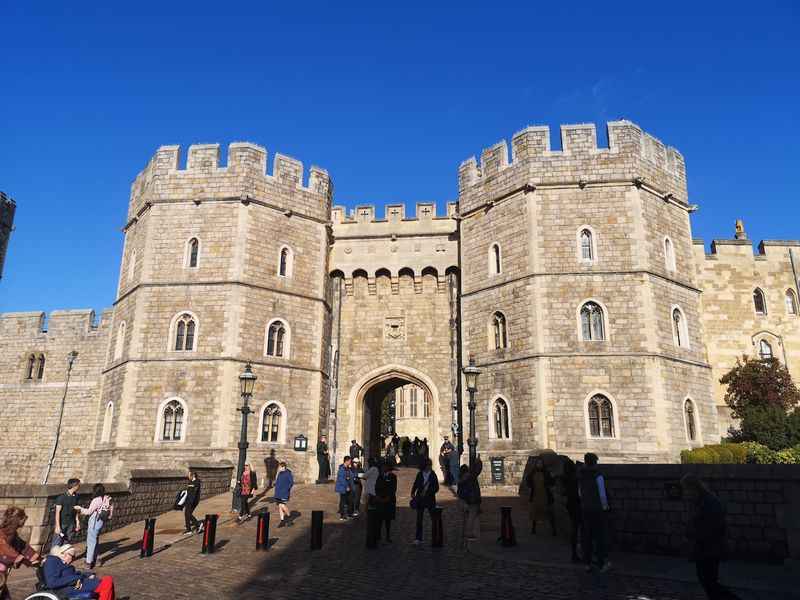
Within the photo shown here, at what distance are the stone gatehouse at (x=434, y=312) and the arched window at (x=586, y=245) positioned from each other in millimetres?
103

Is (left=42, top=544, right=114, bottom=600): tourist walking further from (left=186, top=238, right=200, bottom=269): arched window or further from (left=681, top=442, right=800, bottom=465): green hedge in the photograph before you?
(left=186, top=238, right=200, bottom=269): arched window

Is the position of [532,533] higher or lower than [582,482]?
lower

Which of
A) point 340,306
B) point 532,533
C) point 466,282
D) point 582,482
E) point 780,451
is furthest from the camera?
point 340,306

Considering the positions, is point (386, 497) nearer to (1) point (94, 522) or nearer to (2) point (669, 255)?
(1) point (94, 522)

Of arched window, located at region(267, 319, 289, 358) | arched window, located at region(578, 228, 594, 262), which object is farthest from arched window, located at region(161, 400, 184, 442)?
arched window, located at region(578, 228, 594, 262)

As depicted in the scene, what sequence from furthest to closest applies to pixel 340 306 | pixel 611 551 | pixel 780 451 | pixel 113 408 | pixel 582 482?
pixel 340 306
pixel 113 408
pixel 780 451
pixel 611 551
pixel 582 482

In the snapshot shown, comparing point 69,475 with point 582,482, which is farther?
point 69,475

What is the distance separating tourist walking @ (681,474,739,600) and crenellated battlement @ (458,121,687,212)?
51.8 ft

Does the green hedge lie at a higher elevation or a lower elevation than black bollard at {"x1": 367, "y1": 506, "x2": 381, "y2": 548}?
higher

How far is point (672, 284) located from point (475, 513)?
12.8m

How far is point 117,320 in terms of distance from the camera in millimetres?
23281

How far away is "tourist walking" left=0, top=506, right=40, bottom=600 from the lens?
650 centimetres

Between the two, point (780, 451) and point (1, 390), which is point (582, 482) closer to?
point (780, 451)

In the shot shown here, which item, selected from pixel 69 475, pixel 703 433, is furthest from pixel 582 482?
pixel 69 475
